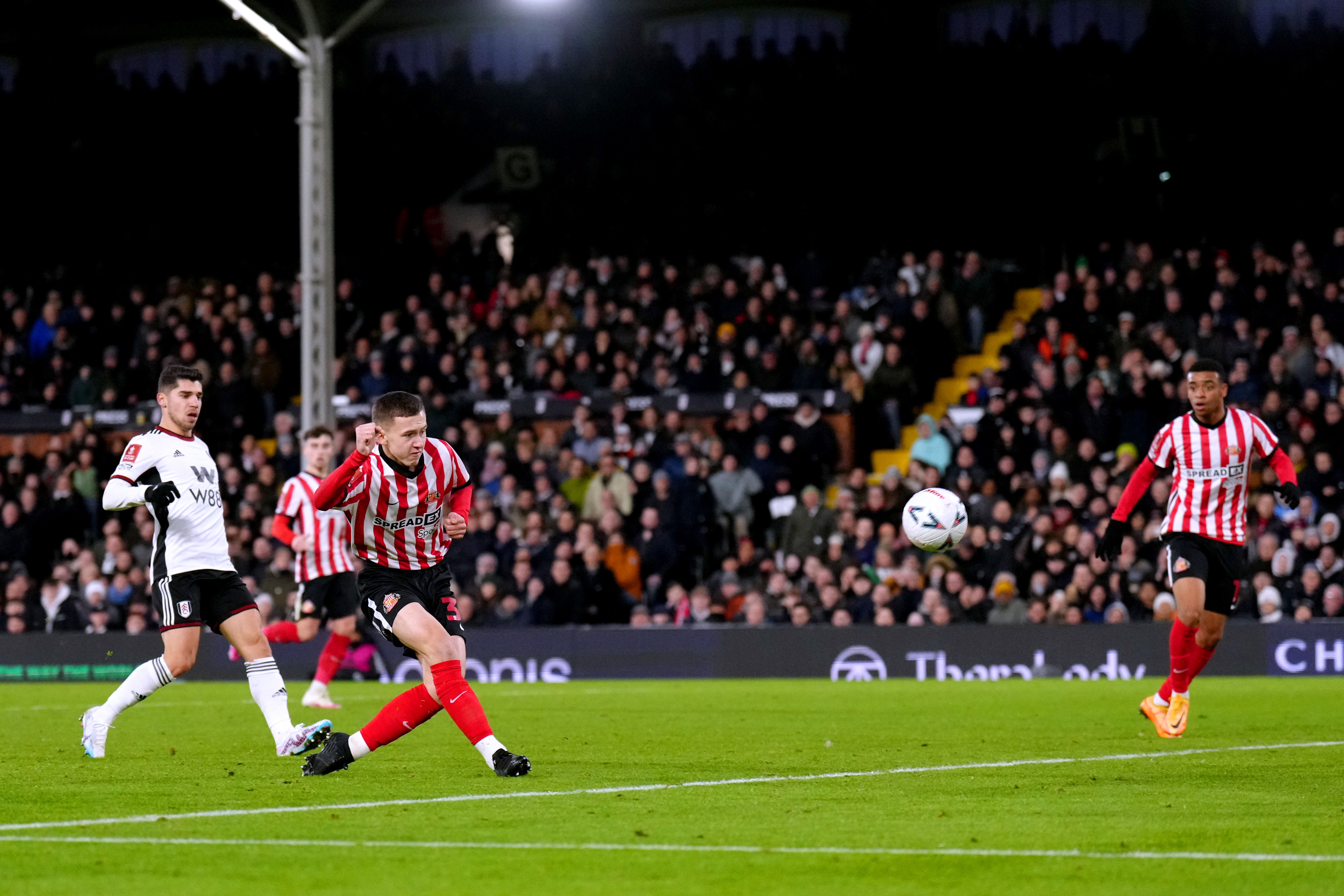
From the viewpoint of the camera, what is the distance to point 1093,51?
27.9 meters

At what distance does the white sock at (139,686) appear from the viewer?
10.6m

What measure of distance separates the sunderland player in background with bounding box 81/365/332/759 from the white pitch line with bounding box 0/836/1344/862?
3.64m

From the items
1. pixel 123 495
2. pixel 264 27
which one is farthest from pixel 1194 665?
pixel 264 27

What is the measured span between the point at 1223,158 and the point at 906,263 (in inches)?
177

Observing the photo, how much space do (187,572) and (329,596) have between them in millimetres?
5304

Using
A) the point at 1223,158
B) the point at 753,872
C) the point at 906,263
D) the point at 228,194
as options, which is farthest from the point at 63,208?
the point at 753,872

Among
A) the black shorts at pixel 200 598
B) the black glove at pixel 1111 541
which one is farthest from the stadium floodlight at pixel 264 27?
the black glove at pixel 1111 541

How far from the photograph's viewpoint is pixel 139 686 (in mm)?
10734

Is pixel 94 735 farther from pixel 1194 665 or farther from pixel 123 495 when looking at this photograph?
pixel 1194 665

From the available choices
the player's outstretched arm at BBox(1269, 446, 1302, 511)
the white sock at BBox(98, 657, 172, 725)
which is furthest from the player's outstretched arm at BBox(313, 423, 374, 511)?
the player's outstretched arm at BBox(1269, 446, 1302, 511)

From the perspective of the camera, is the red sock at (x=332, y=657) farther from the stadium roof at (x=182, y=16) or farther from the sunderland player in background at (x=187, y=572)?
the stadium roof at (x=182, y=16)

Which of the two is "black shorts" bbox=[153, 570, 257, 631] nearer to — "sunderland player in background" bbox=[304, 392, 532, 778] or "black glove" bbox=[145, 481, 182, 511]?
"black glove" bbox=[145, 481, 182, 511]

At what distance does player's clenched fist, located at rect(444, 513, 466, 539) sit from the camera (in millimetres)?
9039

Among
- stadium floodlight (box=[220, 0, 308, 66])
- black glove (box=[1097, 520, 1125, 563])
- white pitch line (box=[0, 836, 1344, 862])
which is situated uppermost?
stadium floodlight (box=[220, 0, 308, 66])
